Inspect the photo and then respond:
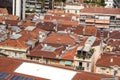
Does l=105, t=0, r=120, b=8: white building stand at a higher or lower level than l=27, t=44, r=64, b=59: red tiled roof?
higher

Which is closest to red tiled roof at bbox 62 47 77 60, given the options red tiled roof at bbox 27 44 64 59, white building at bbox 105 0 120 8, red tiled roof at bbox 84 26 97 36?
red tiled roof at bbox 27 44 64 59

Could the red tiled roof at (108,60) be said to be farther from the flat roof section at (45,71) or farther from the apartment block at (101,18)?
the apartment block at (101,18)

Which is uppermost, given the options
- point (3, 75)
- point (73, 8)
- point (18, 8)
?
point (18, 8)

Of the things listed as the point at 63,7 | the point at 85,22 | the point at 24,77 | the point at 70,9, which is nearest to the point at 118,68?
the point at 24,77

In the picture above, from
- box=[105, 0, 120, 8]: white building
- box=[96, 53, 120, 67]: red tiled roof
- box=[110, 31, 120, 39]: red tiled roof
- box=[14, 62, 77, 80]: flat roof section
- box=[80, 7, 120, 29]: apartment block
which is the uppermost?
box=[105, 0, 120, 8]: white building

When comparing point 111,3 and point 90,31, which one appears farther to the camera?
point 111,3

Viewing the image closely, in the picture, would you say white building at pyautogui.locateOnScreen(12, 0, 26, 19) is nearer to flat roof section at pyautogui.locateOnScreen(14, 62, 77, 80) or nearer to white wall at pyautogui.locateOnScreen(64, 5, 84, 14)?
white wall at pyautogui.locateOnScreen(64, 5, 84, 14)

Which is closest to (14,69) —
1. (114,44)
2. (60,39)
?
(60,39)

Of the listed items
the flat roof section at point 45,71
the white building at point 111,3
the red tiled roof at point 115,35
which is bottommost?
the red tiled roof at point 115,35

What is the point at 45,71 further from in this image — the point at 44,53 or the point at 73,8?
the point at 73,8

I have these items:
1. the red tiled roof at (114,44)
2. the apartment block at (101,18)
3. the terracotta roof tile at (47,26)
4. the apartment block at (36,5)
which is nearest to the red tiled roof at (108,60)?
the red tiled roof at (114,44)

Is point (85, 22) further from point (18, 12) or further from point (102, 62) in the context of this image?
point (102, 62)
